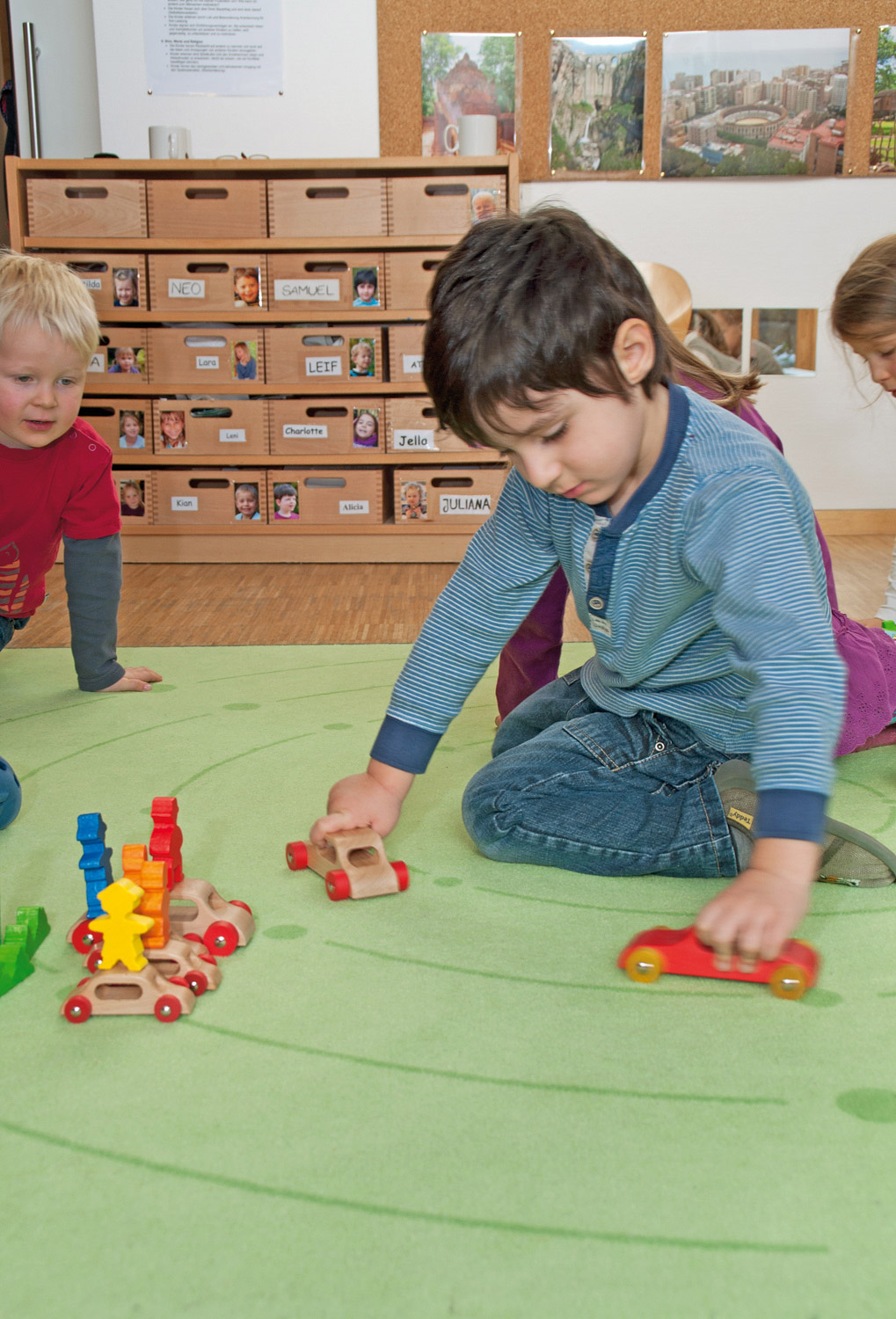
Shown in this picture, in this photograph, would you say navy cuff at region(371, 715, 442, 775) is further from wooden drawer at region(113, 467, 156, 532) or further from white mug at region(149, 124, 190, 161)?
white mug at region(149, 124, 190, 161)

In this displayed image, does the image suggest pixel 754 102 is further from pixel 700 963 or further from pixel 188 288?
pixel 700 963

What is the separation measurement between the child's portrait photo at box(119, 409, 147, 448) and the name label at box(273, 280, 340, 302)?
0.39m

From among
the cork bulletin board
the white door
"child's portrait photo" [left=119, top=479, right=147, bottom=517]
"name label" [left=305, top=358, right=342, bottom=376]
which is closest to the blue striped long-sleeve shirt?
"name label" [left=305, top=358, right=342, bottom=376]

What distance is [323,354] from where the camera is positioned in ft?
7.78

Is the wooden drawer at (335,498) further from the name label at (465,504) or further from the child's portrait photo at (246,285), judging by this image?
the child's portrait photo at (246,285)

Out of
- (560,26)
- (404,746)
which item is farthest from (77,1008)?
(560,26)

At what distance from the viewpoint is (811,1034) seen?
2.12 ft

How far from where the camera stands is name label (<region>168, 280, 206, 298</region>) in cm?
234

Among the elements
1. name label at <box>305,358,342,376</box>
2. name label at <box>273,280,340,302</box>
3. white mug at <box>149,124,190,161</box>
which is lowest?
name label at <box>305,358,342,376</box>

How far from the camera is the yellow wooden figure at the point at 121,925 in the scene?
2.17ft

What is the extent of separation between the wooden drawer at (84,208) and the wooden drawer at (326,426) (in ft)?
1.53

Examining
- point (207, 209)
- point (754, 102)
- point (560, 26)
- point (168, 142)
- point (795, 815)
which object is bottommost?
point (795, 815)

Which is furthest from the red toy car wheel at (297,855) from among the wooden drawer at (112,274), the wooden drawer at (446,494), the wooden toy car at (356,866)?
the wooden drawer at (112,274)

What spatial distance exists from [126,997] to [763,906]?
374 mm
